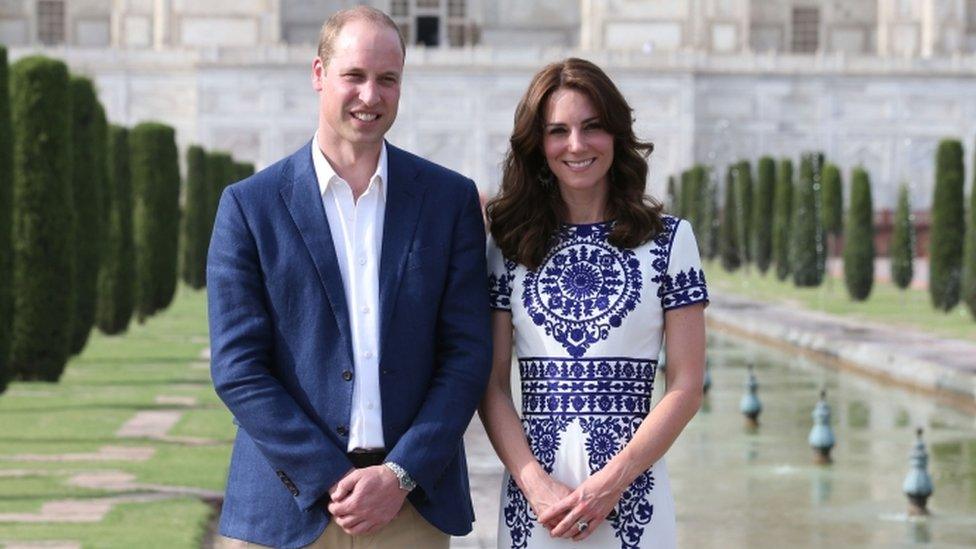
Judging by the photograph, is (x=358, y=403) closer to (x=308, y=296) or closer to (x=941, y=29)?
(x=308, y=296)

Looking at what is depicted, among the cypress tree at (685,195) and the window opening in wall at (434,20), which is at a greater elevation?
the window opening in wall at (434,20)

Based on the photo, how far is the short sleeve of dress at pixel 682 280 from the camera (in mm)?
4074

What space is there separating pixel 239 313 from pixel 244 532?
1.39ft

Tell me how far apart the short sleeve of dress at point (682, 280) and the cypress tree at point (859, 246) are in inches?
763

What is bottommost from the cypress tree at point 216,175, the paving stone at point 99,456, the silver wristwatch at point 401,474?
the cypress tree at point 216,175

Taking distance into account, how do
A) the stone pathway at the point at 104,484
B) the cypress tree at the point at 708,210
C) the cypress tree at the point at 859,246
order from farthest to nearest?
the cypress tree at the point at 708,210 → the cypress tree at the point at 859,246 → the stone pathway at the point at 104,484

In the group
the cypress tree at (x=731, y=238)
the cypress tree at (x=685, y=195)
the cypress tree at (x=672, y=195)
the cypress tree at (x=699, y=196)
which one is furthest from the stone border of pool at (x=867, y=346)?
the cypress tree at (x=672, y=195)

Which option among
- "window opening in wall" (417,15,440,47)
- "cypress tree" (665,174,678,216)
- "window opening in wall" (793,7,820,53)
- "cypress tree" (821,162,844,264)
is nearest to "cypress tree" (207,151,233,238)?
"cypress tree" (821,162,844,264)

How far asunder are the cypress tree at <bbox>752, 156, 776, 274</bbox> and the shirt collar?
26787 mm

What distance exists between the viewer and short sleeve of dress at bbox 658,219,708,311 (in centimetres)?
407

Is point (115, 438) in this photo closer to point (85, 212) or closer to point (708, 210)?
point (85, 212)

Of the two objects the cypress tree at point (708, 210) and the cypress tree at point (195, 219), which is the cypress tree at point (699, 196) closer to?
the cypress tree at point (708, 210)

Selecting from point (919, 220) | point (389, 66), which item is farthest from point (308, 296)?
point (919, 220)

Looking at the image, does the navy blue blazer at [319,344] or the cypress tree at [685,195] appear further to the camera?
the cypress tree at [685,195]
